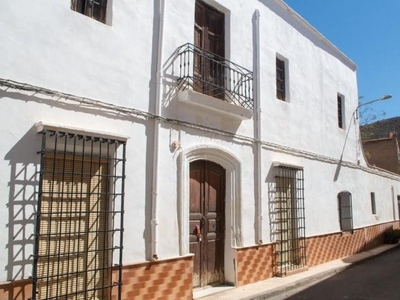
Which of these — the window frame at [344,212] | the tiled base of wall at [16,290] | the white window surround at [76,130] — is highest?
the white window surround at [76,130]

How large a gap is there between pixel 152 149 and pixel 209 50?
2.65m

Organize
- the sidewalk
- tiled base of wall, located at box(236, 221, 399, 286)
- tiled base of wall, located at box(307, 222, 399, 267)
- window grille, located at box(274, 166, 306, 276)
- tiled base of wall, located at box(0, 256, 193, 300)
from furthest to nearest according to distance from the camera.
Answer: tiled base of wall, located at box(307, 222, 399, 267) < window grille, located at box(274, 166, 306, 276) < tiled base of wall, located at box(236, 221, 399, 286) < the sidewalk < tiled base of wall, located at box(0, 256, 193, 300)

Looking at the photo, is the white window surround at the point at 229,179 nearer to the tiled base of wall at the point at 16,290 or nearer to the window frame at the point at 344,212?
the tiled base of wall at the point at 16,290

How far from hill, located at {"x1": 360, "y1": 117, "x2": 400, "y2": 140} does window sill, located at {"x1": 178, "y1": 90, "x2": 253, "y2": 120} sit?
20.9 m

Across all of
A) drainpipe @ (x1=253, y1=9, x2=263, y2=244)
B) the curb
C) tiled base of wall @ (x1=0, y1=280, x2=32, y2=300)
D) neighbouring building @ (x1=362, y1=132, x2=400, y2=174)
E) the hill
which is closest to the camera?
tiled base of wall @ (x1=0, y1=280, x2=32, y2=300)

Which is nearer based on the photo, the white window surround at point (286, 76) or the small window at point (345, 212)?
the white window surround at point (286, 76)

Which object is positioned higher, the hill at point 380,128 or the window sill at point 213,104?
the hill at point 380,128

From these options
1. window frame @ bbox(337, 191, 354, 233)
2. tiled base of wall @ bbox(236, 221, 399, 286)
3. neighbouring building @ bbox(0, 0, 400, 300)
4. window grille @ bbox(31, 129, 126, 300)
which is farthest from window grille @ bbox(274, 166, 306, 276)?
window grille @ bbox(31, 129, 126, 300)

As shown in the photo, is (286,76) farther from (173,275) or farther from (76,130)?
(76,130)

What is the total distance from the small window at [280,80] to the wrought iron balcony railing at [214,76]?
4.82ft

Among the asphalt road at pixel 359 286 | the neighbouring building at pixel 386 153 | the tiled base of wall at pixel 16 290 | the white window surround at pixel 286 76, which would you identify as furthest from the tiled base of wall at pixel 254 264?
the neighbouring building at pixel 386 153

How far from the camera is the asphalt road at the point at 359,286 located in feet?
21.9

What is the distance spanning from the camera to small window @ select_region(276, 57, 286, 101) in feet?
29.3

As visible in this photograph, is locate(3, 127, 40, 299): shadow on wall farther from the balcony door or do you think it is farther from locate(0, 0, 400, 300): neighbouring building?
the balcony door
